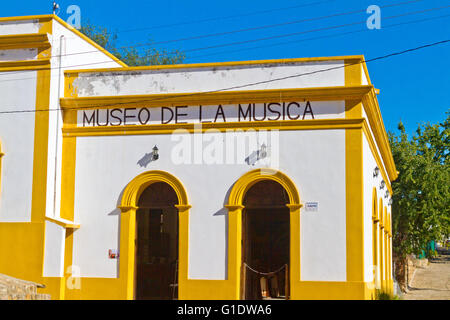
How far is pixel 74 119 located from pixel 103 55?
3575 millimetres

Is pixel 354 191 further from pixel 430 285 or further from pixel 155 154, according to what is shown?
pixel 430 285

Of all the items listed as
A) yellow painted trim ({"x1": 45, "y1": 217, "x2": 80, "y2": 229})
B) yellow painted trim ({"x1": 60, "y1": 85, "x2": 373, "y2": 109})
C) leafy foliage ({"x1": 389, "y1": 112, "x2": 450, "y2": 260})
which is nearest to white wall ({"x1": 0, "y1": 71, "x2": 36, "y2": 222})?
yellow painted trim ({"x1": 45, "y1": 217, "x2": 80, "y2": 229})

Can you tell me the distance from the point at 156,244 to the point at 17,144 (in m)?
6.86

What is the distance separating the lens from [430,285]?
3347 centimetres

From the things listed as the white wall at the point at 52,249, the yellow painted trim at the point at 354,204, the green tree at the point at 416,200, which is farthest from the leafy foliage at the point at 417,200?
the white wall at the point at 52,249

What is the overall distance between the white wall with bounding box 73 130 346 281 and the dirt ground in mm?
11326

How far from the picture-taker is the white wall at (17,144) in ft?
57.0

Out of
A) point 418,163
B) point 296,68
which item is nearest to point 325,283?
point 296,68

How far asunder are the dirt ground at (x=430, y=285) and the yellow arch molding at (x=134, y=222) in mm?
12530

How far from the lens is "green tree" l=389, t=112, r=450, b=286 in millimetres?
30406

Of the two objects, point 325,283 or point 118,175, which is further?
point 118,175

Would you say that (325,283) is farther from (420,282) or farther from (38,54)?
(420,282)

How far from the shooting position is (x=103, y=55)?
68.6 feet

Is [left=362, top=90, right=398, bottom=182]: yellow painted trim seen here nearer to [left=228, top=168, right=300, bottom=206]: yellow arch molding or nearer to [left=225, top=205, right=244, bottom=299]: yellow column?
[left=228, top=168, right=300, bottom=206]: yellow arch molding
